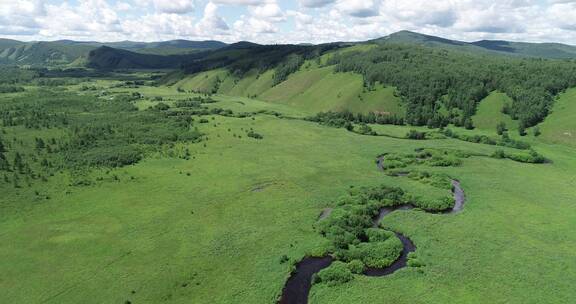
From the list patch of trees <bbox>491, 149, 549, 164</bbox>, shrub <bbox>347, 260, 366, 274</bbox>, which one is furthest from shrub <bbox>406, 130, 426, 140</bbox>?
shrub <bbox>347, 260, 366, 274</bbox>

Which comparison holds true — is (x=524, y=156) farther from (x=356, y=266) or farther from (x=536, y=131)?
(x=356, y=266)

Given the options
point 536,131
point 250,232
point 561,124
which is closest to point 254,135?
point 250,232

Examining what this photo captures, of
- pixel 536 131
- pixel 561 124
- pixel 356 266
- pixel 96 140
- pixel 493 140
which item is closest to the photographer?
pixel 356 266

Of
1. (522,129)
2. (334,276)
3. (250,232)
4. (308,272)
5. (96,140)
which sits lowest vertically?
(522,129)

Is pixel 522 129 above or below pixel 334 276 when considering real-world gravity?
below

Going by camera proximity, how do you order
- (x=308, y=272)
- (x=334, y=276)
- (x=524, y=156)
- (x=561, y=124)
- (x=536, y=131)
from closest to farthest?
(x=334, y=276) → (x=308, y=272) → (x=524, y=156) → (x=561, y=124) → (x=536, y=131)

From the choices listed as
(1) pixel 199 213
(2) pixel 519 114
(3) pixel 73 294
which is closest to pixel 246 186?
(1) pixel 199 213

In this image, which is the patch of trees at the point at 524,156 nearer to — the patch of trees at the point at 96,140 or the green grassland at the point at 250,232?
the green grassland at the point at 250,232

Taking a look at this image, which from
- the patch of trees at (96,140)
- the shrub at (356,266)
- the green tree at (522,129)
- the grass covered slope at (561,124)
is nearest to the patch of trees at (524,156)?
the grass covered slope at (561,124)
